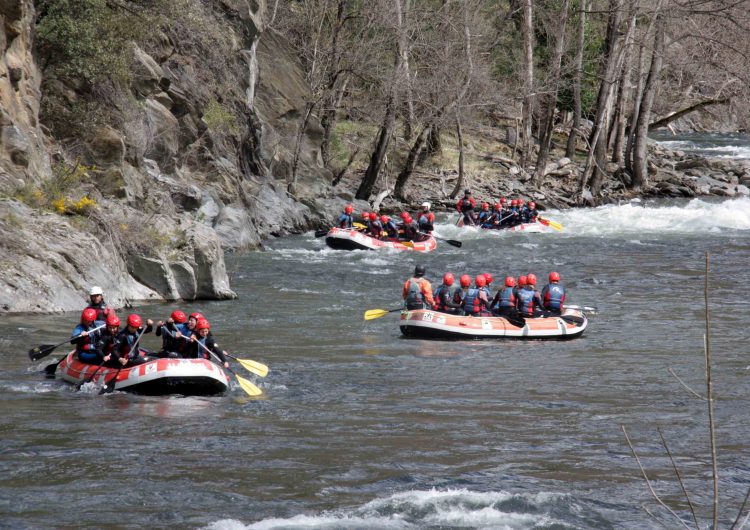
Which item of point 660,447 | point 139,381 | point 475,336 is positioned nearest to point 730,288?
point 475,336

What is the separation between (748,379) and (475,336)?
491cm

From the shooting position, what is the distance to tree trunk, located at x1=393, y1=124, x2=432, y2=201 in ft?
Answer: 123

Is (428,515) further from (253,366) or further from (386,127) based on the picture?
(386,127)

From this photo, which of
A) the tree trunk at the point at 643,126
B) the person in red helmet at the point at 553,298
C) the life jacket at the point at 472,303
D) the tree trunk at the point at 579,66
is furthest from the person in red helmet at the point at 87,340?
the tree trunk at the point at 643,126

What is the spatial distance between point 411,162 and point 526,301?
67.5ft

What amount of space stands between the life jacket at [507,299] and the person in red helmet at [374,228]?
1151 cm

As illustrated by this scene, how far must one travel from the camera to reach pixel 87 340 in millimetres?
13086

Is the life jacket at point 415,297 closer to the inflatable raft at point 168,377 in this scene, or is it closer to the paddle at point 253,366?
the paddle at point 253,366

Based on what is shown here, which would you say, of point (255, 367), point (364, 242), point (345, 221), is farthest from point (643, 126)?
point (255, 367)

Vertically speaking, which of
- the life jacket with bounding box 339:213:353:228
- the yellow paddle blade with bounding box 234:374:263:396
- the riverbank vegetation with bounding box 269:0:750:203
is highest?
the riverbank vegetation with bounding box 269:0:750:203

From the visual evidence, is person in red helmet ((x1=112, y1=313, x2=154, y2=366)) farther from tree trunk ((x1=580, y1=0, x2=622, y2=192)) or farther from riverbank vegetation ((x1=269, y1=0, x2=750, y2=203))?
tree trunk ((x1=580, y1=0, x2=622, y2=192))

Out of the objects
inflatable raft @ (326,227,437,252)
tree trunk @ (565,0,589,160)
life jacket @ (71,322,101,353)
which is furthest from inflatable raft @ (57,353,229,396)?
tree trunk @ (565,0,589,160)

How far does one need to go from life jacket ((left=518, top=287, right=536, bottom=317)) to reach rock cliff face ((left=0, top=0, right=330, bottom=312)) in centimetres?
623

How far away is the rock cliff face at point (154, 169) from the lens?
1819cm
